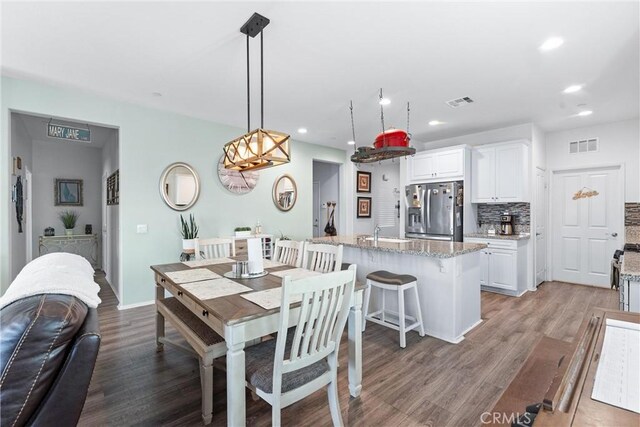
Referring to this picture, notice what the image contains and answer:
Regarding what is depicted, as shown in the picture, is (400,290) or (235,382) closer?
(235,382)

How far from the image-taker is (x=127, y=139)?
3.80 meters

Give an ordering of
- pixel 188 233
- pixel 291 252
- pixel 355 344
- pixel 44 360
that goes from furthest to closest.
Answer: pixel 188 233
pixel 291 252
pixel 355 344
pixel 44 360

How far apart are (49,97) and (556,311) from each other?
649 cm

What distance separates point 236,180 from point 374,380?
12.0 ft

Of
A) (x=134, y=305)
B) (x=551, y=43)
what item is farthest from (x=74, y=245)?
(x=551, y=43)

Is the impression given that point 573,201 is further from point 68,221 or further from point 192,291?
point 68,221

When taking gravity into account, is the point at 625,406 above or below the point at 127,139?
below

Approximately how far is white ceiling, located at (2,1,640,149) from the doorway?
116 inches

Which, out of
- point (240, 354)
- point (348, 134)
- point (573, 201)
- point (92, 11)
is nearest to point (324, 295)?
point (240, 354)

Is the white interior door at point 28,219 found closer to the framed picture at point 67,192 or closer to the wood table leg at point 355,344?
the framed picture at point 67,192

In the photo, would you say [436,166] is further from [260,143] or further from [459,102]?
[260,143]

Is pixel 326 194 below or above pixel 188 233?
above

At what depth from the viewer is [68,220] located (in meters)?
5.93

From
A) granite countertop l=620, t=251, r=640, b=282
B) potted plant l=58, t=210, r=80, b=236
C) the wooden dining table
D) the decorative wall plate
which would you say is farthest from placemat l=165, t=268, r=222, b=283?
potted plant l=58, t=210, r=80, b=236
